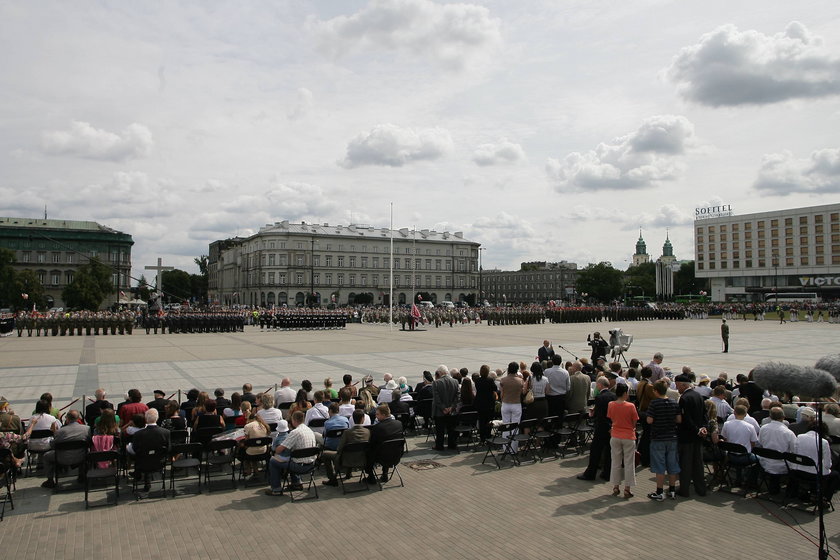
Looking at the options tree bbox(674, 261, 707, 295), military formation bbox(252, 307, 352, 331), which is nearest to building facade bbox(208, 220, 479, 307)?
tree bbox(674, 261, 707, 295)

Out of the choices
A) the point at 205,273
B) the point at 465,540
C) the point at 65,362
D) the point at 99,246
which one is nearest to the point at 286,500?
the point at 465,540

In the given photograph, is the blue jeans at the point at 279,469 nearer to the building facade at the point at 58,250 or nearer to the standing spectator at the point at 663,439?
the standing spectator at the point at 663,439

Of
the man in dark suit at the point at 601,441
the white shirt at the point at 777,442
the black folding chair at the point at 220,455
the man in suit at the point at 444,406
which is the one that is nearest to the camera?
the white shirt at the point at 777,442

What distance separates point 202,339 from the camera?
1337 inches

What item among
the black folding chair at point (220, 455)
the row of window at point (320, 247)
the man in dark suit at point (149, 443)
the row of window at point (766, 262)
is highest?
the row of window at point (320, 247)

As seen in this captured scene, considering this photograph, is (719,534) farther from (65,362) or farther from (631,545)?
(65,362)

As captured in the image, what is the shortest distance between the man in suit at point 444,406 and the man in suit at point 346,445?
7.35 ft

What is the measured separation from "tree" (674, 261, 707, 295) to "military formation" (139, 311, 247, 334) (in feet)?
424

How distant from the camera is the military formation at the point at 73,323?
1432 inches

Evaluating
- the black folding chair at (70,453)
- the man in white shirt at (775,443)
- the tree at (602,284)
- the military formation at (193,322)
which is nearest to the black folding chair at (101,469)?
the black folding chair at (70,453)

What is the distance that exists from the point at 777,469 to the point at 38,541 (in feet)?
29.9

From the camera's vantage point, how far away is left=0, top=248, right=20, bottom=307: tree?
70.4m

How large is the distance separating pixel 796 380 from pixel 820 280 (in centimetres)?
10475

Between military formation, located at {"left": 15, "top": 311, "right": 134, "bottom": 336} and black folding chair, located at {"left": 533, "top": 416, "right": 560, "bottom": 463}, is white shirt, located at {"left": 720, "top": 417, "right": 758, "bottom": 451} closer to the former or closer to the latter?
black folding chair, located at {"left": 533, "top": 416, "right": 560, "bottom": 463}
